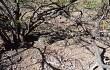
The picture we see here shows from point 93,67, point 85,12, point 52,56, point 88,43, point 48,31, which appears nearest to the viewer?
point 93,67

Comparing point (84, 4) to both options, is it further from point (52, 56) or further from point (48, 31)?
point (52, 56)

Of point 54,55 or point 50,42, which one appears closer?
point 54,55

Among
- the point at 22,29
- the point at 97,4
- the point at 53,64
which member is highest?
the point at 97,4

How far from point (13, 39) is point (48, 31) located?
1031 millimetres

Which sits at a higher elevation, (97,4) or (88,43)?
(97,4)

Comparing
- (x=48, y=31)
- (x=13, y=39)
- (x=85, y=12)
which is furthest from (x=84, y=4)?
(x=13, y=39)

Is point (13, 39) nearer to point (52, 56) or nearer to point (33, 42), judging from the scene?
point (33, 42)

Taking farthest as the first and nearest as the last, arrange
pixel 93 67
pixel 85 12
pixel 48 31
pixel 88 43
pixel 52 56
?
1. pixel 85 12
2. pixel 48 31
3. pixel 88 43
4. pixel 52 56
5. pixel 93 67

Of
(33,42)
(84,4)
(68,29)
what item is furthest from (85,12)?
(33,42)

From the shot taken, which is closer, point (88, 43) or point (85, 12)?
point (88, 43)

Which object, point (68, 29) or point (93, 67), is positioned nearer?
point (93, 67)

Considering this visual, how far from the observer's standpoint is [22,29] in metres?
5.55

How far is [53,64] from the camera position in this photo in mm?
4914

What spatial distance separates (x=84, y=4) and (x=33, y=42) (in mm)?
1772
